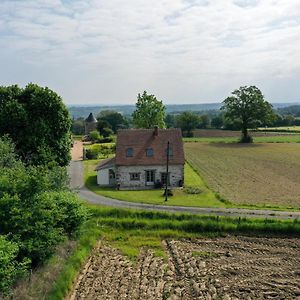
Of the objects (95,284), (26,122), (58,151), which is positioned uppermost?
(26,122)

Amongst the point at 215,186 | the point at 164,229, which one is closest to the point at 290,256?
the point at 164,229

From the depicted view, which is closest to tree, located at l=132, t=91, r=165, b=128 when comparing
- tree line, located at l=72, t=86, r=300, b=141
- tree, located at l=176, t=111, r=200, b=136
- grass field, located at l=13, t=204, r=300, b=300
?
tree line, located at l=72, t=86, r=300, b=141

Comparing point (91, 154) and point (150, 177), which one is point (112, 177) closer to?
point (150, 177)

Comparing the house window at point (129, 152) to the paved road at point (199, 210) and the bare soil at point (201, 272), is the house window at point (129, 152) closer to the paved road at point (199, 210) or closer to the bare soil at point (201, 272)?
the paved road at point (199, 210)

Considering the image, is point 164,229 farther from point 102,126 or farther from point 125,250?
point 102,126

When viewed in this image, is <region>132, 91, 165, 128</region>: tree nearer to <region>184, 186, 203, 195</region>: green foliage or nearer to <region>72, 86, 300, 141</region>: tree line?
<region>72, 86, 300, 141</region>: tree line

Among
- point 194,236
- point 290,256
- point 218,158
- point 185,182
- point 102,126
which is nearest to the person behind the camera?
point 290,256
